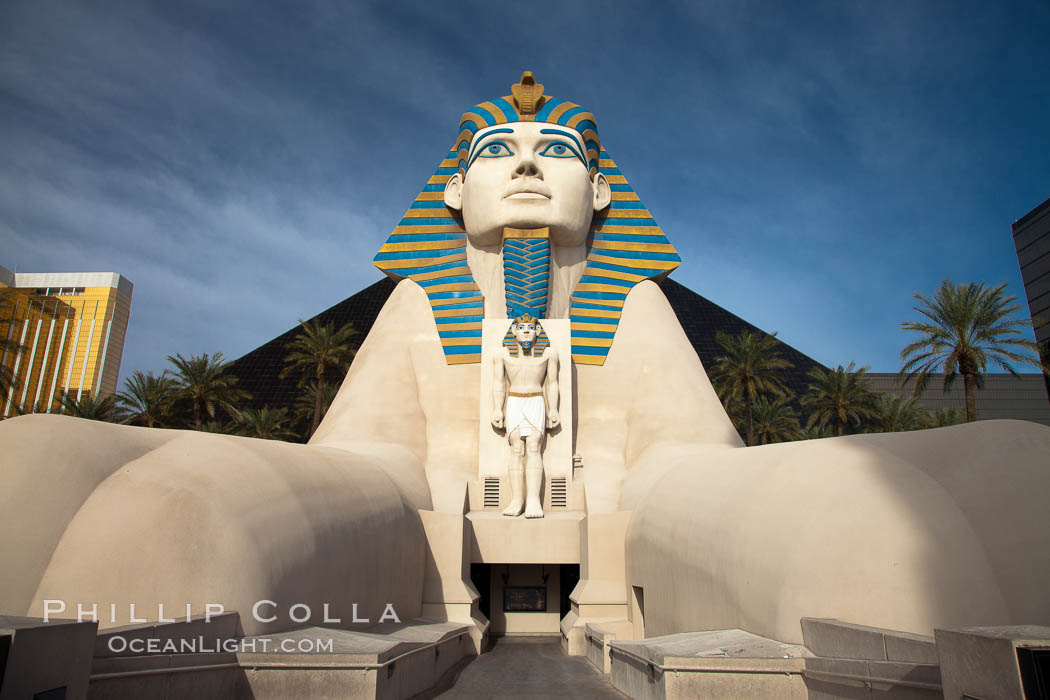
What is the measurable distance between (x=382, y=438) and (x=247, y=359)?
24698mm

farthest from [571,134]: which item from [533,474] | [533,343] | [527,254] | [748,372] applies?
[748,372]

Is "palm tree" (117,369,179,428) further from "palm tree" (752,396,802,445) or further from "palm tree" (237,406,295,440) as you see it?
"palm tree" (752,396,802,445)

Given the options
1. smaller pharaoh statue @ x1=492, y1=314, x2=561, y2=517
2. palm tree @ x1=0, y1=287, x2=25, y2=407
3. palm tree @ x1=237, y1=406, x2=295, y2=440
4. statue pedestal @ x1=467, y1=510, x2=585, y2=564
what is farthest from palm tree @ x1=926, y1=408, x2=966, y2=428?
palm tree @ x1=0, y1=287, x2=25, y2=407

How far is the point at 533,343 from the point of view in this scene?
11875mm

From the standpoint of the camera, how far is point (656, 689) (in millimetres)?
5387

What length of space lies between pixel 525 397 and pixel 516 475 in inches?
51.1

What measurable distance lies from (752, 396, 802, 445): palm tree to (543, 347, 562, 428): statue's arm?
12.7 meters

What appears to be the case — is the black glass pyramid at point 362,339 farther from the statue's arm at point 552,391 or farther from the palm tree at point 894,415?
the statue's arm at point 552,391

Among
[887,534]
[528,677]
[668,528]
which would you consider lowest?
[528,677]

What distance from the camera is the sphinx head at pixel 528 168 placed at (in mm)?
12383

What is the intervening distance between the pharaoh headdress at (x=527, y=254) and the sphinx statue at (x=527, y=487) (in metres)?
0.06

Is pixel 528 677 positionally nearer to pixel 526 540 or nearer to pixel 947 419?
pixel 526 540

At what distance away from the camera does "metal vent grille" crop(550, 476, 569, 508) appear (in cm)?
1143

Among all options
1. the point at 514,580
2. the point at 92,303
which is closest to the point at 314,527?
the point at 514,580
